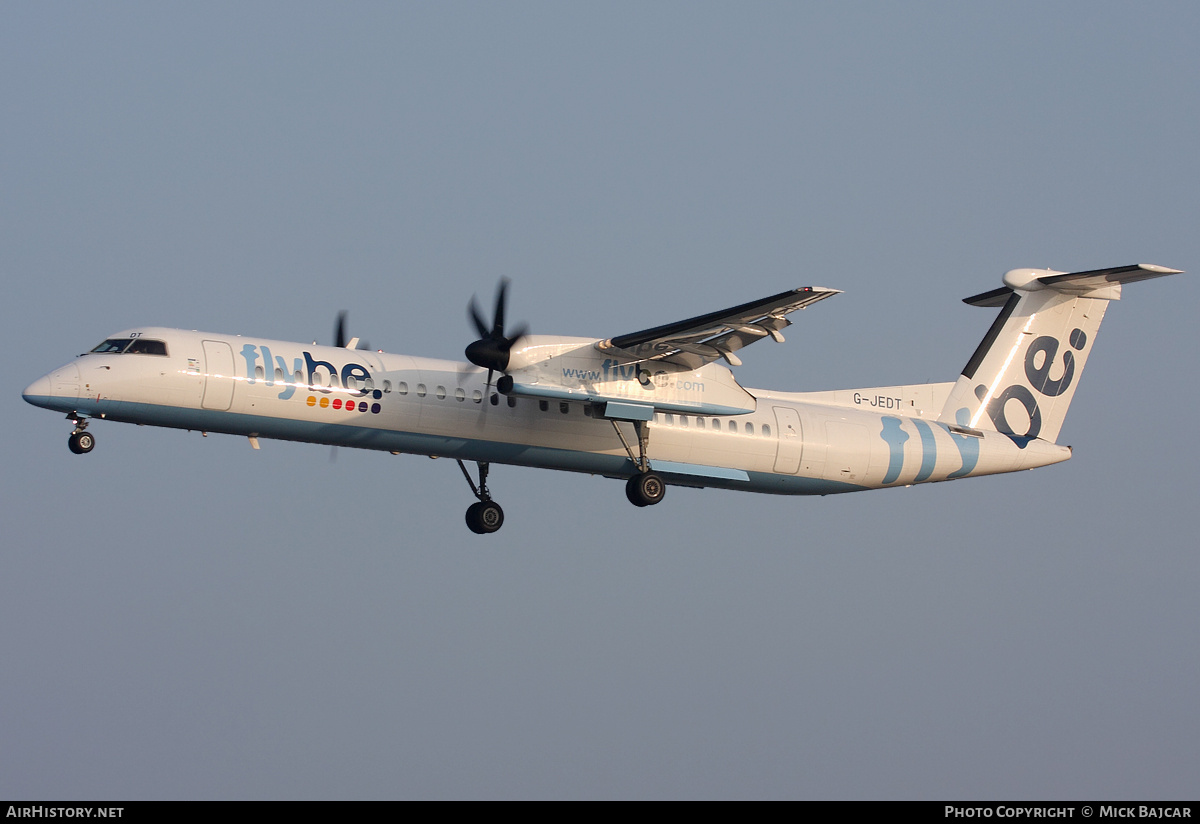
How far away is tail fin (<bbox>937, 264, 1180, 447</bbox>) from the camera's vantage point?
26.4 metres

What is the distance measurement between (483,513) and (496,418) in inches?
114

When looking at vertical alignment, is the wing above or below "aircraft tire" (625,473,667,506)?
above

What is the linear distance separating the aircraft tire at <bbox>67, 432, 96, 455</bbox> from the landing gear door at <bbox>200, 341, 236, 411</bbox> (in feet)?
5.60

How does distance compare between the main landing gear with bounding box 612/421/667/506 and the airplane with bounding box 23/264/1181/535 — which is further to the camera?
the main landing gear with bounding box 612/421/667/506

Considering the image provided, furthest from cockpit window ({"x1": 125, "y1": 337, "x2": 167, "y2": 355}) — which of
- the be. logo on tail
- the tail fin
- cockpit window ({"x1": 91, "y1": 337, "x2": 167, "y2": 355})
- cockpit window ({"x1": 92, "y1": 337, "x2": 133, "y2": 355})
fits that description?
the be. logo on tail

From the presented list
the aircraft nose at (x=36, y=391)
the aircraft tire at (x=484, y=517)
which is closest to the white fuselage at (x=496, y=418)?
the aircraft nose at (x=36, y=391)

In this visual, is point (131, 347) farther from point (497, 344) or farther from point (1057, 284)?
point (1057, 284)

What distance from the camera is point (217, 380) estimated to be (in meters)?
20.9

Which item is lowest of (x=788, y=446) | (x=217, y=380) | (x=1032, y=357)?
(x=788, y=446)

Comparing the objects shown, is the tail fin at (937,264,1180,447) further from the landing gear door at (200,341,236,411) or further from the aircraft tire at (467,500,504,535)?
the landing gear door at (200,341,236,411)

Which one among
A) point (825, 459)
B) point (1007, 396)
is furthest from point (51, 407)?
point (1007, 396)

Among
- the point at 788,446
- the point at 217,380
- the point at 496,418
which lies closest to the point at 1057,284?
the point at 788,446
